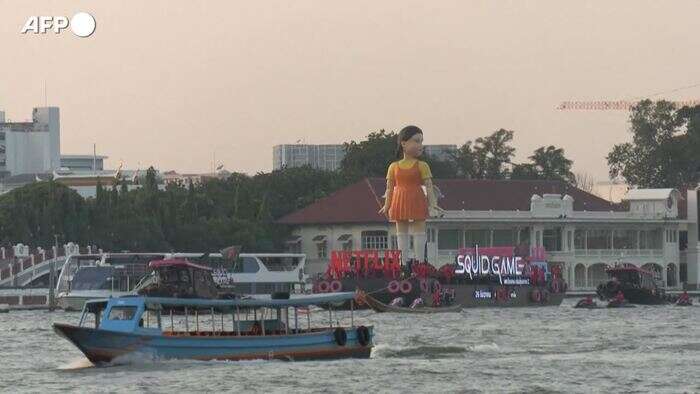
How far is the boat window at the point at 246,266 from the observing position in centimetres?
14088

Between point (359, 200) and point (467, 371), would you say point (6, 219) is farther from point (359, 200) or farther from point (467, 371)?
point (467, 371)

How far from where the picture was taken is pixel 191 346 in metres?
67.5

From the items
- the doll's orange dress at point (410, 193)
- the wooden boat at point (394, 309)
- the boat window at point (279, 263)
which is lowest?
the wooden boat at point (394, 309)

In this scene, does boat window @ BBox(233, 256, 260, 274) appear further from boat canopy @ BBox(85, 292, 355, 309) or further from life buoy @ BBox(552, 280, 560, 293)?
boat canopy @ BBox(85, 292, 355, 309)

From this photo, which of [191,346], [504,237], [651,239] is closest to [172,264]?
[191,346]

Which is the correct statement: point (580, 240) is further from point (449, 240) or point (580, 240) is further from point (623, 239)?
point (449, 240)

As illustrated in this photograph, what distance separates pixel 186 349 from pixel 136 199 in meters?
102

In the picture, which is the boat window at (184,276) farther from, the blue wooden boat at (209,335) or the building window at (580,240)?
the building window at (580,240)

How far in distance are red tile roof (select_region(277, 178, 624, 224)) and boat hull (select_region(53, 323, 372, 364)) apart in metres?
98.1

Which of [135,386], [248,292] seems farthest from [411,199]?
[135,386]

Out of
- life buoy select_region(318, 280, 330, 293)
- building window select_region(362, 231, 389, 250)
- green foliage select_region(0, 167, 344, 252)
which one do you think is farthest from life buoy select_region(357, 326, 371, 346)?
building window select_region(362, 231, 389, 250)

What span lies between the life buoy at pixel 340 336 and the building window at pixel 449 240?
96.8 metres

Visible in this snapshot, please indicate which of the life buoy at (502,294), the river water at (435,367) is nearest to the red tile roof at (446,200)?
the life buoy at (502,294)

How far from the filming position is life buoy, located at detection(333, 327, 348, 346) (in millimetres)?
70375
